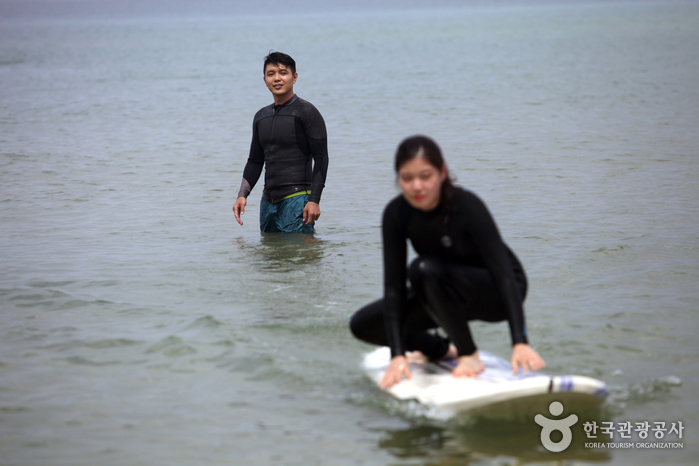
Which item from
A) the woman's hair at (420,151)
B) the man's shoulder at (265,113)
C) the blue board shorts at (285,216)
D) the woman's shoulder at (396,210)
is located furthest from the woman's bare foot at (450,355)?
the man's shoulder at (265,113)

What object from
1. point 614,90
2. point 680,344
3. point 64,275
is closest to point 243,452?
point 680,344

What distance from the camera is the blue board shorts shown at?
772 centimetres

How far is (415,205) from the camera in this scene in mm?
4047

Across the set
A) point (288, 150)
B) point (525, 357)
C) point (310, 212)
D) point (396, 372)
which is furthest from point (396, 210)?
point (288, 150)

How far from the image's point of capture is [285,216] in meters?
7.88

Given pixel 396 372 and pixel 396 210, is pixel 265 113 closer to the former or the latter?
pixel 396 210

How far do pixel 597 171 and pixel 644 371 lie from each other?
718cm

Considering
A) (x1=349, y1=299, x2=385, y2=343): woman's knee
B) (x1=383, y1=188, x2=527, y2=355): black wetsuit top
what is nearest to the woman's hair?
(x1=383, y1=188, x2=527, y2=355): black wetsuit top

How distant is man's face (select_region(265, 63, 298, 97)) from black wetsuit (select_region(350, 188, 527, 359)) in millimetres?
3410

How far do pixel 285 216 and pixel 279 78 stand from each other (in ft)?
4.28

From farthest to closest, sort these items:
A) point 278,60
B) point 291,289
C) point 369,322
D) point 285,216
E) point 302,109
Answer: point 285,216, point 302,109, point 278,60, point 291,289, point 369,322

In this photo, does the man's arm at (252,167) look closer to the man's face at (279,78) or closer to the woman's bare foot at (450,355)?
the man's face at (279,78)

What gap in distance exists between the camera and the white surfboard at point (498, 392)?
3.90 meters

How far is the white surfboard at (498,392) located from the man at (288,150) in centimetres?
330
